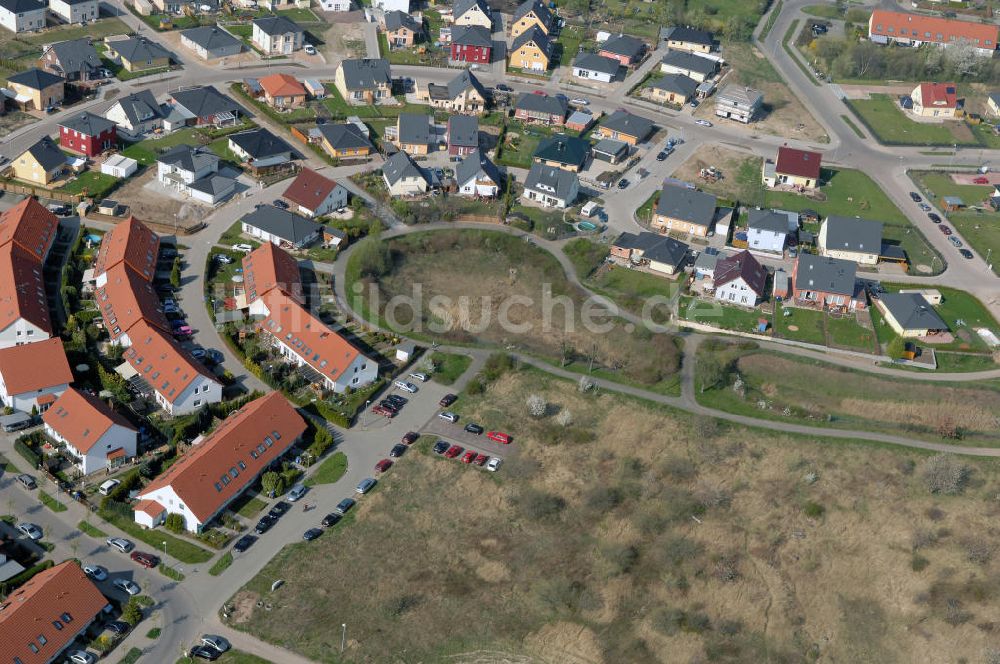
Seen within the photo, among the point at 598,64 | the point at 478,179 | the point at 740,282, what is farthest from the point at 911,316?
the point at 598,64

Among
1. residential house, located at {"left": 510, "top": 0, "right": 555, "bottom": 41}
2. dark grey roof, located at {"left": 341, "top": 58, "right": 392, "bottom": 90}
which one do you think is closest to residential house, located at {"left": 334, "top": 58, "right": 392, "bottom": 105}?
dark grey roof, located at {"left": 341, "top": 58, "right": 392, "bottom": 90}

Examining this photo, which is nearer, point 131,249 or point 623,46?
point 131,249

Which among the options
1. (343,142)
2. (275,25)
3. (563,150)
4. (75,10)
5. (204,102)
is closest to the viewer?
(343,142)

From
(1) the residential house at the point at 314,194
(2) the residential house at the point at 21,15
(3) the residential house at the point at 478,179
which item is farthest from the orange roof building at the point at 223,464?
(2) the residential house at the point at 21,15

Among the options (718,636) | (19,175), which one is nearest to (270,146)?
(19,175)

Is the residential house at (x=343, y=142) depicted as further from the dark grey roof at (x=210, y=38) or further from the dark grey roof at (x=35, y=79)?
the dark grey roof at (x=35, y=79)

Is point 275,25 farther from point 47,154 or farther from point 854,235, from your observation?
point 854,235

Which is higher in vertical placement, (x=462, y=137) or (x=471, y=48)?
(x=471, y=48)

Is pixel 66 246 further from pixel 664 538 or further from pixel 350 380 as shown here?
pixel 664 538
